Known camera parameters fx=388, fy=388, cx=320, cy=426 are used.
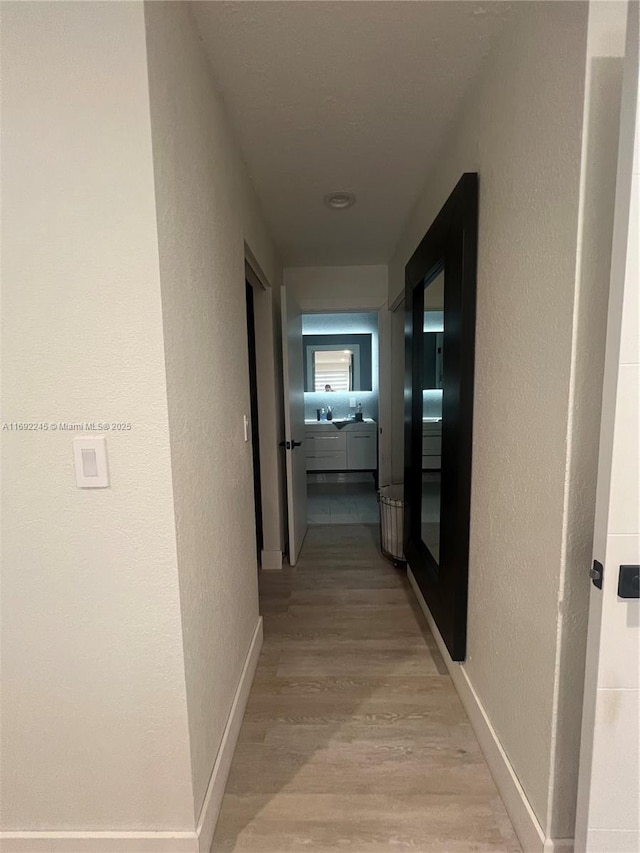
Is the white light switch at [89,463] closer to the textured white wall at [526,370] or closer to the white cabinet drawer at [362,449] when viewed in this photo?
the textured white wall at [526,370]

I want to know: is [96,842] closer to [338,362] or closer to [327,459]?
[327,459]

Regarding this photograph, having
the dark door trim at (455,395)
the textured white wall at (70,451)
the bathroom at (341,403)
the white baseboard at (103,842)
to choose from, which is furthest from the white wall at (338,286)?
the white baseboard at (103,842)

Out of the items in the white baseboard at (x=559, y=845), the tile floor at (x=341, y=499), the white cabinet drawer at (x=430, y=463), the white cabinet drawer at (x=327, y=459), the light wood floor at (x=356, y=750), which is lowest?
the tile floor at (x=341, y=499)

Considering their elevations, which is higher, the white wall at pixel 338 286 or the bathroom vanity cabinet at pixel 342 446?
the white wall at pixel 338 286

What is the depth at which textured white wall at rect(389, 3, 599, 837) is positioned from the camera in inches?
37.0

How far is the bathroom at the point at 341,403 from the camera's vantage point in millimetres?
5348

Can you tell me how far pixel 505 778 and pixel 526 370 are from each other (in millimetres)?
1267

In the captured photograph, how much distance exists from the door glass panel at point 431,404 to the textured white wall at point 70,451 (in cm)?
144

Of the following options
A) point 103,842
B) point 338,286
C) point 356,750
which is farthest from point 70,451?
point 338,286

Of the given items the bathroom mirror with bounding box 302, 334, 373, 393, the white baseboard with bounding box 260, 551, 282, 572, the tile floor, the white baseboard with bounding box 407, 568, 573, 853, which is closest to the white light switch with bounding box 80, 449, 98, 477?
the white baseboard with bounding box 407, 568, 573, 853

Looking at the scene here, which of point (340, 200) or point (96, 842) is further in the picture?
point (340, 200)

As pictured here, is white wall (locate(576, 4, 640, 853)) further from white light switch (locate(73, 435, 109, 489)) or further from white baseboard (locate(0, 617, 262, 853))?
white light switch (locate(73, 435, 109, 489))

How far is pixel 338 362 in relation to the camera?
5797 millimetres

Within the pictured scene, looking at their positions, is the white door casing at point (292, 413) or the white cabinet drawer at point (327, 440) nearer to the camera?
the white door casing at point (292, 413)
